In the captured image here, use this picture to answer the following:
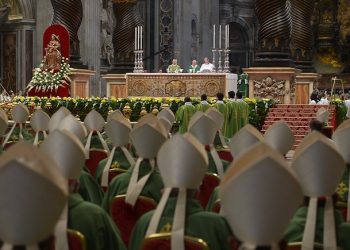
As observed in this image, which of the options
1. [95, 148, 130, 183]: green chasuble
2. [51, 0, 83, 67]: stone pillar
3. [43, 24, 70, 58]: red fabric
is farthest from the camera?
[51, 0, 83, 67]: stone pillar

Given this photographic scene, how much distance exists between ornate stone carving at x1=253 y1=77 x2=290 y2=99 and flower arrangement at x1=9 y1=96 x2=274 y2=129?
128 centimetres

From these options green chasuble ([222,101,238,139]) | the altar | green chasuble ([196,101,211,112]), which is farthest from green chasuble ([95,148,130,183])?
the altar

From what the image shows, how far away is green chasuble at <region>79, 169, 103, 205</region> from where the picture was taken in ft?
15.1

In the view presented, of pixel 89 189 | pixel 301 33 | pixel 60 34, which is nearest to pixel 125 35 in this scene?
pixel 60 34

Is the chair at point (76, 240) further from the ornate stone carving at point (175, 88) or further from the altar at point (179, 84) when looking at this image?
the ornate stone carving at point (175, 88)

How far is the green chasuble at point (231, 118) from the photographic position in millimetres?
13852

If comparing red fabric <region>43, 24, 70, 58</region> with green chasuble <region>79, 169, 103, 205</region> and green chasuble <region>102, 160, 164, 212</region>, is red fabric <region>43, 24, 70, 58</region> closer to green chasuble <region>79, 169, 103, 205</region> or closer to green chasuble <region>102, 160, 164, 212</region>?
green chasuble <region>79, 169, 103, 205</region>

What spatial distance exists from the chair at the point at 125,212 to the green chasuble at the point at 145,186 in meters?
0.07

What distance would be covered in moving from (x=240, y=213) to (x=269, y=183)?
0.42 ft

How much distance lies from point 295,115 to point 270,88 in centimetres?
122

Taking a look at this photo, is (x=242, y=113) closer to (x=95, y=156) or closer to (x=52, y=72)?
(x=52, y=72)

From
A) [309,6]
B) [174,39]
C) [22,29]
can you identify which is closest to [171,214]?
[309,6]

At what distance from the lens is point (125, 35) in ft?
72.9

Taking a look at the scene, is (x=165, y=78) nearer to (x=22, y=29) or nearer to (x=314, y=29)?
(x=22, y=29)
